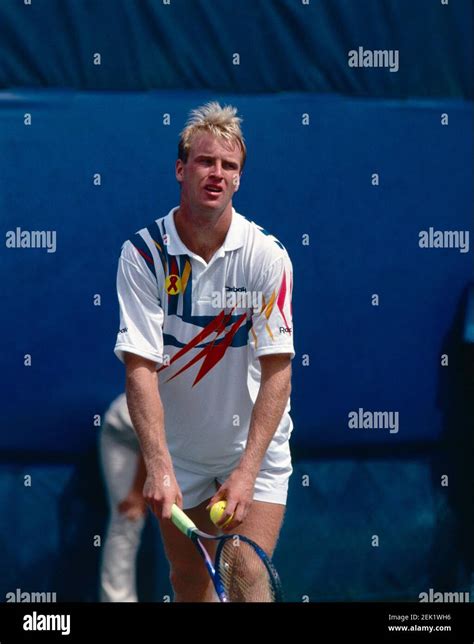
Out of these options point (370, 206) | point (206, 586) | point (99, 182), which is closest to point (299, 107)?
point (370, 206)

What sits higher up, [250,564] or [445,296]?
[445,296]

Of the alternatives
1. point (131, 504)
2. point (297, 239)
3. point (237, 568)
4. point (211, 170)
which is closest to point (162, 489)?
point (237, 568)

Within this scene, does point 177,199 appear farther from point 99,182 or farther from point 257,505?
point 257,505

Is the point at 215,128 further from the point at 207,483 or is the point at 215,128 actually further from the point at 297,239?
the point at 207,483

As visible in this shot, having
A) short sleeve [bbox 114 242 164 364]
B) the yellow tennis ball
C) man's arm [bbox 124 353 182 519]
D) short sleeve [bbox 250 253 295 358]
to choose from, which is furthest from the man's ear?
the yellow tennis ball

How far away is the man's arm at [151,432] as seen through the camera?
4.23 m

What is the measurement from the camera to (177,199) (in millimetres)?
5160

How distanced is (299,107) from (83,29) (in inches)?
36.6

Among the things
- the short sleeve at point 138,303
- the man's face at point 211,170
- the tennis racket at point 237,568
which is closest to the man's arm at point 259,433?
the tennis racket at point 237,568

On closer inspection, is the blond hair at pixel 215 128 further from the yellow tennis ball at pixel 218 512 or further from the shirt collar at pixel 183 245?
the yellow tennis ball at pixel 218 512

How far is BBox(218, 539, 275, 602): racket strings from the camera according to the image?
4.13m

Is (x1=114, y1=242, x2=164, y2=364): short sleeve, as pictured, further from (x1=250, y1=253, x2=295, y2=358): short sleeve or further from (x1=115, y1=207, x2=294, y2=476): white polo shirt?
(x1=250, y1=253, x2=295, y2=358): short sleeve

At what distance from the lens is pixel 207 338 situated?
4.56 metres

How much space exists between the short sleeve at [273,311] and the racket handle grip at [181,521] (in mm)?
617
